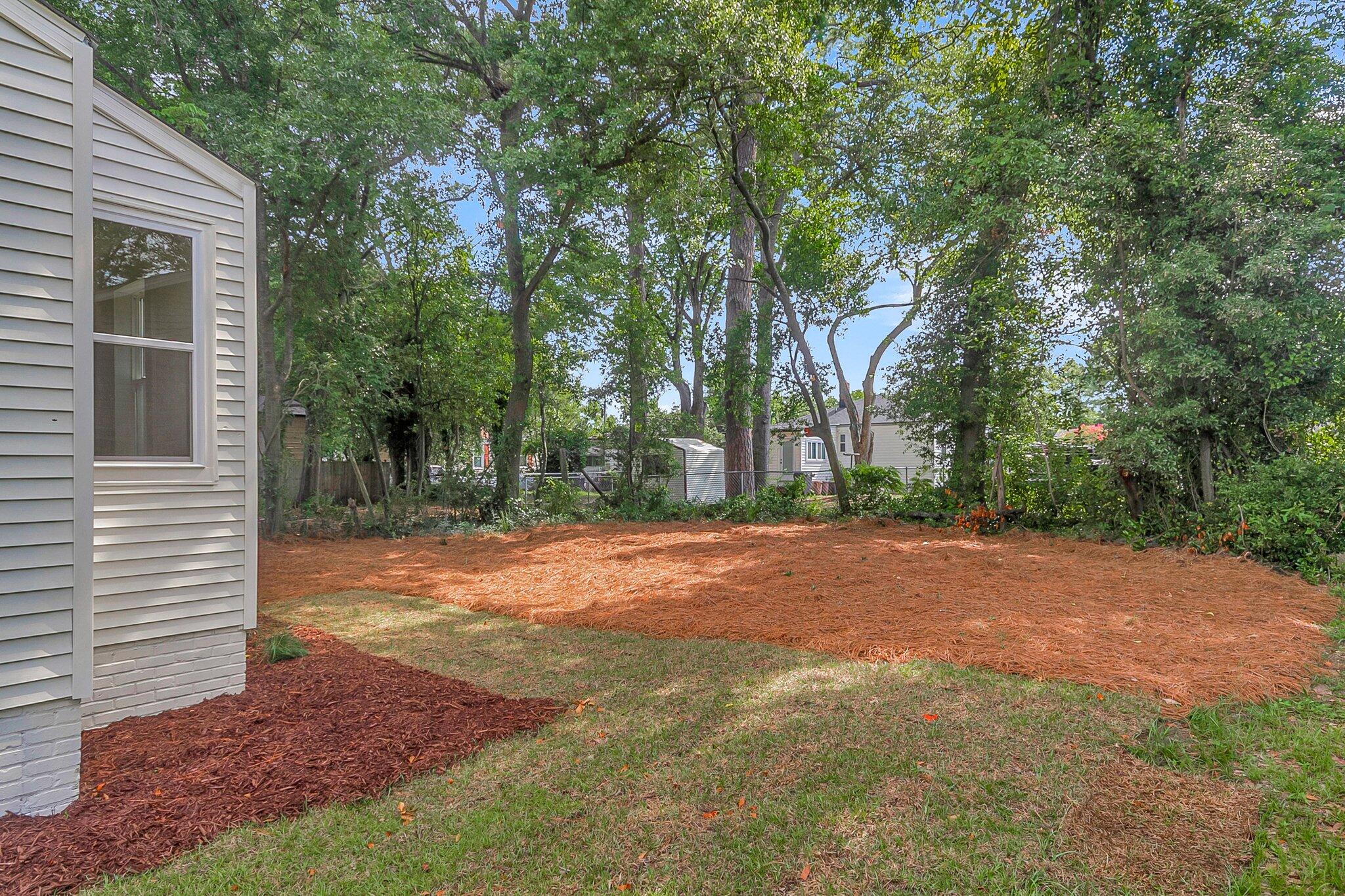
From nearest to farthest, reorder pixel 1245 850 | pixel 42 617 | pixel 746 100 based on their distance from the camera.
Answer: pixel 1245 850, pixel 42 617, pixel 746 100

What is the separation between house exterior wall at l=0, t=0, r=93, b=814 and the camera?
2.79 m

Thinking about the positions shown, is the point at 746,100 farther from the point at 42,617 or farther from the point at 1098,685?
the point at 42,617

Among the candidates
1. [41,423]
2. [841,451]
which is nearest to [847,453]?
[841,451]

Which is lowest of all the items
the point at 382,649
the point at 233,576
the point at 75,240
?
the point at 382,649

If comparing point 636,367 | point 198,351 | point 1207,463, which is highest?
point 636,367

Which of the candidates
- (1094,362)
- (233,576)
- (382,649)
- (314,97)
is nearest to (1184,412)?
(1094,362)

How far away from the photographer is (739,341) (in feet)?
45.0

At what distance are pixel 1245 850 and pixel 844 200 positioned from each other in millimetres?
13303

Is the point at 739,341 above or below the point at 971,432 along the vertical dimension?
above

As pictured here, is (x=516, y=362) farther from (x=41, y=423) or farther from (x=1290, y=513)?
(x=1290, y=513)

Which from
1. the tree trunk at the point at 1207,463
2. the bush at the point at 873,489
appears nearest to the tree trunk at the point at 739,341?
the bush at the point at 873,489

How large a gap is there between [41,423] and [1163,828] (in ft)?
15.8

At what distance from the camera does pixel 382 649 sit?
17.2ft

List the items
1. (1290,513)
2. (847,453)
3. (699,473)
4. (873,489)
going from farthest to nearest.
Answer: (847,453)
(699,473)
(873,489)
(1290,513)
